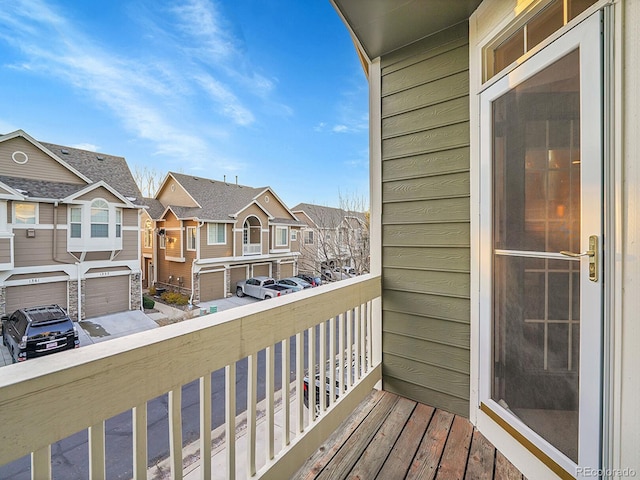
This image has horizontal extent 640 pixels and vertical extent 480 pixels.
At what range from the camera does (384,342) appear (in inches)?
85.7

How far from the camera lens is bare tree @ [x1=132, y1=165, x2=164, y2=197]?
1167 millimetres

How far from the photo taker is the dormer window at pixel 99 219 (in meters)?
0.95

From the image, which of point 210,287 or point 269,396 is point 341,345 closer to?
point 269,396

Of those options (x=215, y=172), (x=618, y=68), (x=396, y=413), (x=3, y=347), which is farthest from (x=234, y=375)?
(x=618, y=68)

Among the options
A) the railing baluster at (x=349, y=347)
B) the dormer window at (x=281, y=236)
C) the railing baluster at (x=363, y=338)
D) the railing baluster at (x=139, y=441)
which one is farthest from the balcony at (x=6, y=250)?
the railing baluster at (x=363, y=338)

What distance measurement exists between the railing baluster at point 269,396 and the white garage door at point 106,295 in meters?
0.56

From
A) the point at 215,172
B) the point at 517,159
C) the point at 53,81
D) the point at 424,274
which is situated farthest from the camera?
the point at 424,274

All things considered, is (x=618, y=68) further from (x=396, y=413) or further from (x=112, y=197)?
(x=396, y=413)

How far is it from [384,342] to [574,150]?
1558mm

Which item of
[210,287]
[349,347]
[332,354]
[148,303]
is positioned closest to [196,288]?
[210,287]

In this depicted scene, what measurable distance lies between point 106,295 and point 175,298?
25 cm

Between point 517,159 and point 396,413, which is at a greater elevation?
point 517,159

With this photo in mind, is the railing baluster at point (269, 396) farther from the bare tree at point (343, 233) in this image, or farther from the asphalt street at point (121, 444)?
the bare tree at point (343, 233)

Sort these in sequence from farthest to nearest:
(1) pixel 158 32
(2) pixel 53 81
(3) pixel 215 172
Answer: (3) pixel 215 172 → (1) pixel 158 32 → (2) pixel 53 81
